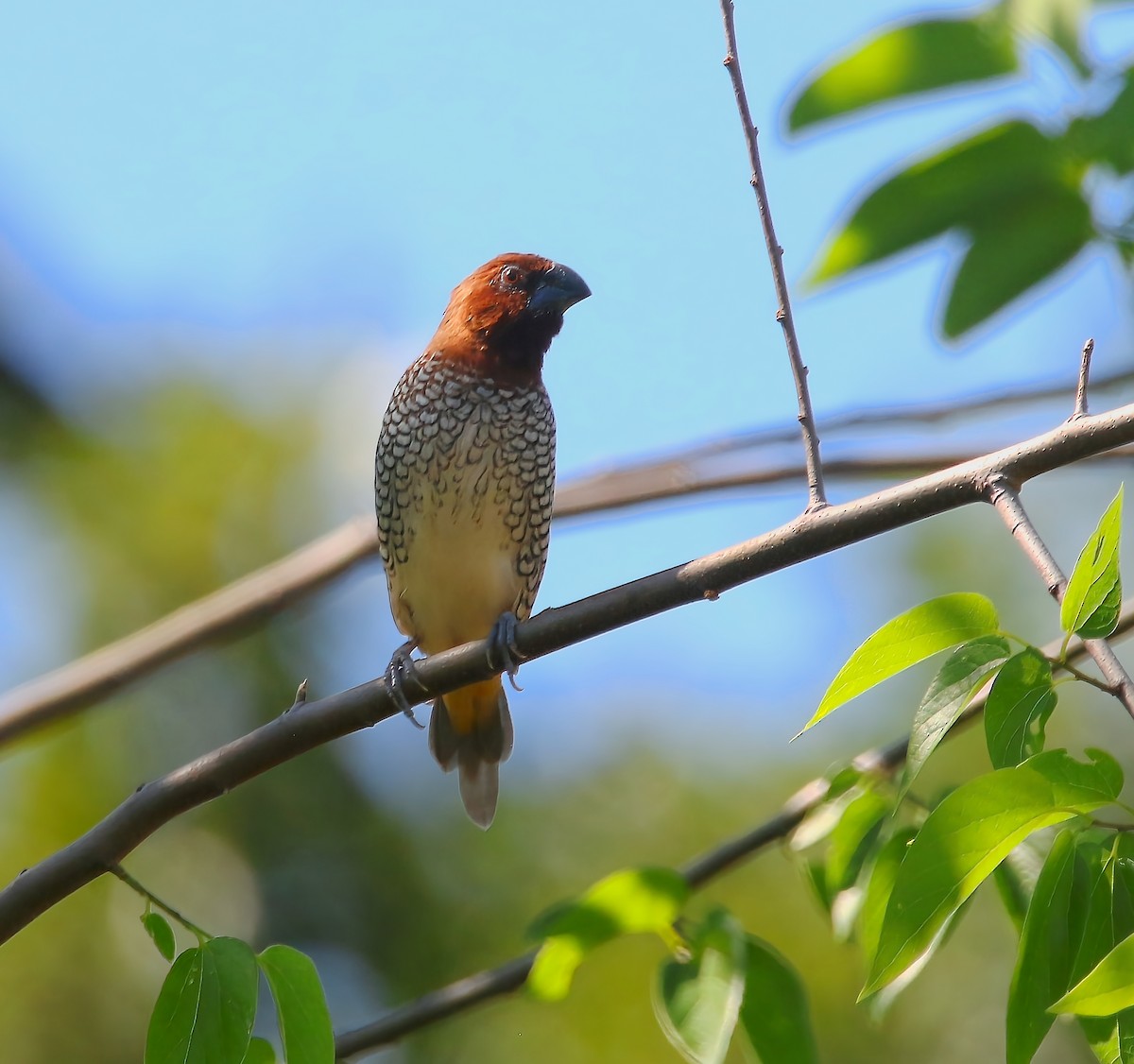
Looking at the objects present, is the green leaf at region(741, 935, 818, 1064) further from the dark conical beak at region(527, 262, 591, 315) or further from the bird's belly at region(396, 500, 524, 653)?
the dark conical beak at region(527, 262, 591, 315)

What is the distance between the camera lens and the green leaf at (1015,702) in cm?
176

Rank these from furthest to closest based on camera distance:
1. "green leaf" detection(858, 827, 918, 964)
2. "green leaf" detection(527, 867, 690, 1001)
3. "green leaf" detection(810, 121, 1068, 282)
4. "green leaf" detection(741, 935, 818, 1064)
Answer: "green leaf" detection(810, 121, 1068, 282) → "green leaf" detection(527, 867, 690, 1001) → "green leaf" detection(741, 935, 818, 1064) → "green leaf" detection(858, 827, 918, 964)

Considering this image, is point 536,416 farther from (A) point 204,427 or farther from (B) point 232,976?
(A) point 204,427

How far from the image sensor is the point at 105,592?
841 cm

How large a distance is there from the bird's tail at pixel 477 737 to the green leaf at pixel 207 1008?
2.35 metres

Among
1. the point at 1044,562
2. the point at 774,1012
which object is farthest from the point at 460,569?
the point at 1044,562

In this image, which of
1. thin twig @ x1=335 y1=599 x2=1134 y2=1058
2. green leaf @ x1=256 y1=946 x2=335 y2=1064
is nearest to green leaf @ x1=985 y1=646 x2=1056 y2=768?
thin twig @ x1=335 y1=599 x2=1134 y2=1058

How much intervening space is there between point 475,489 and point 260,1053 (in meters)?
2.26

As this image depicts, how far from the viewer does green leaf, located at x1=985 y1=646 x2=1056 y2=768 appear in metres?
1.76

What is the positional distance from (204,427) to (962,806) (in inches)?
311

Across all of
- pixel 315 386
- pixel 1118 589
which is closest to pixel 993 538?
pixel 315 386

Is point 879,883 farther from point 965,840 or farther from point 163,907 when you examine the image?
point 163,907

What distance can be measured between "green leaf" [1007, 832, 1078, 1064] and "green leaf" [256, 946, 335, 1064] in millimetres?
986

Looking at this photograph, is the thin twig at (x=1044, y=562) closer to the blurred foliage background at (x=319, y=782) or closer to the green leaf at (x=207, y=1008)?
the green leaf at (x=207, y=1008)
